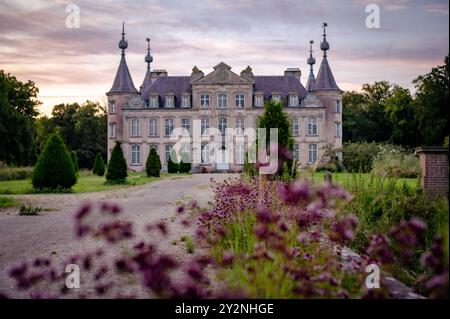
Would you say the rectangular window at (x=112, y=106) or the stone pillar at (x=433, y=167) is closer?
the stone pillar at (x=433, y=167)

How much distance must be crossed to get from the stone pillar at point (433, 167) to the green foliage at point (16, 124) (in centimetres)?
2680

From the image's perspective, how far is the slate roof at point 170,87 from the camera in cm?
4284

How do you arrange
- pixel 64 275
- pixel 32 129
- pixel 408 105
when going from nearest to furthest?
pixel 64 275 → pixel 32 129 → pixel 408 105

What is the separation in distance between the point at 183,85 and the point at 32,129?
472 inches

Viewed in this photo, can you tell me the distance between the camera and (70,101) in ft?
172

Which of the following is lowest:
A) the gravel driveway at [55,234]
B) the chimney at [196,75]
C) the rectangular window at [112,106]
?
the gravel driveway at [55,234]

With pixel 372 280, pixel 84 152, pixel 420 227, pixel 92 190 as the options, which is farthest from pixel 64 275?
pixel 84 152

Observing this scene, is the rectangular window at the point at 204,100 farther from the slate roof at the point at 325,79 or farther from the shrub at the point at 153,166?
the shrub at the point at 153,166

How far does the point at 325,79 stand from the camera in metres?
41.7

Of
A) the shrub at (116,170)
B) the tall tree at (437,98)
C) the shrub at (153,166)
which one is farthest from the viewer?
the shrub at (153,166)

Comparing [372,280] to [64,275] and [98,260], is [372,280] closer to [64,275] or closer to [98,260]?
[64,275]

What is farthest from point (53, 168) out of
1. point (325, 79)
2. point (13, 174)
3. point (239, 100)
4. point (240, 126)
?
point (325, 79)

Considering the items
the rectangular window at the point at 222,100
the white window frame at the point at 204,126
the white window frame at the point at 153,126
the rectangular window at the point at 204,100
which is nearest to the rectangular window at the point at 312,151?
the rectangular window at the point at 222,100

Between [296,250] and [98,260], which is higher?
[296,250]
